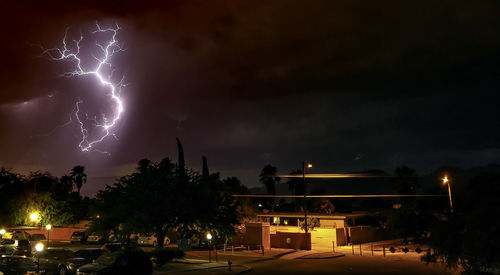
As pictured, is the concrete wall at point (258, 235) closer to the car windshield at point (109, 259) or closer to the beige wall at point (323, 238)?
the beige wall at point (323, 238)

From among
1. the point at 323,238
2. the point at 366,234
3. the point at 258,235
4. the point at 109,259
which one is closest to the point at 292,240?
the point at 258,235

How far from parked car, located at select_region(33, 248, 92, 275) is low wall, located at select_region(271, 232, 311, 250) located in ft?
67.7

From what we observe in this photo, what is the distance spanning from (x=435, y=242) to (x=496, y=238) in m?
2.49

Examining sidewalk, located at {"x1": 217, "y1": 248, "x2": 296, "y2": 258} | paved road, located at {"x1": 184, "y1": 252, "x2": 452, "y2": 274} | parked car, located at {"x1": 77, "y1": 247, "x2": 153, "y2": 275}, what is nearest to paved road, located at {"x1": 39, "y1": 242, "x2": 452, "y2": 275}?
paved road, located at {"x1": 184, "y1": 252, "x2": 452, "y2": 274}

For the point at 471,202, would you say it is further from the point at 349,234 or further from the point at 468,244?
the point at 349,234

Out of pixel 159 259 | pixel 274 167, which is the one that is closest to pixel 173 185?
pixel 159 259

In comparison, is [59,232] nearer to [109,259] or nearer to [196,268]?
[196,268]

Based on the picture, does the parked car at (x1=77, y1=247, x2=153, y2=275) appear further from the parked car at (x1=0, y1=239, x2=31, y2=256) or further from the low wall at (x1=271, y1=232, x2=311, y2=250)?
the low wall at (x1=271, y1=232, x2=311, y2=250)

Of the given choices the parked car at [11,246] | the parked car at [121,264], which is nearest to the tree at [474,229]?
the parked car at [121,264]

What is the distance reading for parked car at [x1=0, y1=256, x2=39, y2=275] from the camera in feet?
63.7

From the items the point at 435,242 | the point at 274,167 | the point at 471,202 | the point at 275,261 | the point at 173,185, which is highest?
the point at 274,167

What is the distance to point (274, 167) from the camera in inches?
4405

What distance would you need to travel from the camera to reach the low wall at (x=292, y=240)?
120 feet

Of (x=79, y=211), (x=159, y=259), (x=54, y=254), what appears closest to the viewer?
(x=54, y=254)
